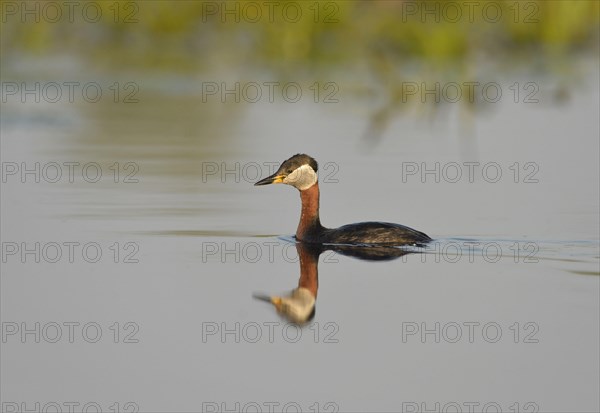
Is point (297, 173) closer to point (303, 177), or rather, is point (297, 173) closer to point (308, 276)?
point (303, 177)

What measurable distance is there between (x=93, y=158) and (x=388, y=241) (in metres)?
4.62

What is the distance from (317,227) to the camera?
12.1m

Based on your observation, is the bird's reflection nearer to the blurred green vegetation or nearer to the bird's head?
the bird's head

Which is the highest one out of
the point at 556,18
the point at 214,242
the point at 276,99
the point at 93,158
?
the point at 556,18

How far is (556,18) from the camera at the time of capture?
22.6 meters

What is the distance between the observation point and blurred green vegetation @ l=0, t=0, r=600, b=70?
22359mm

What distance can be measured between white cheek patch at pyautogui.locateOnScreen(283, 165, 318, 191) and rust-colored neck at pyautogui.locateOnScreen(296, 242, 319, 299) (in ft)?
2.18

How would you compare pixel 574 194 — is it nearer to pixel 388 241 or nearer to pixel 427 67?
pixel 388 241

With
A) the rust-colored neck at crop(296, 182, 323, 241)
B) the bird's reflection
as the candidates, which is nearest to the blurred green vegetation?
the rust-colored neck at crop(296, 182, 323, 241)

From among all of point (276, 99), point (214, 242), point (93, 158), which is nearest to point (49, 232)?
point (214, 242)

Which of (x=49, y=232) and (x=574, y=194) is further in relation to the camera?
(x=574, y=194)

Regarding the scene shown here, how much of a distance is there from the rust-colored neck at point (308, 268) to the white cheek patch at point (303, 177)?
2.18 feet

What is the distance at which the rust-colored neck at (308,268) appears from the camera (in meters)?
9.84

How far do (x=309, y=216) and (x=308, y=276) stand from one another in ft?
6.60
